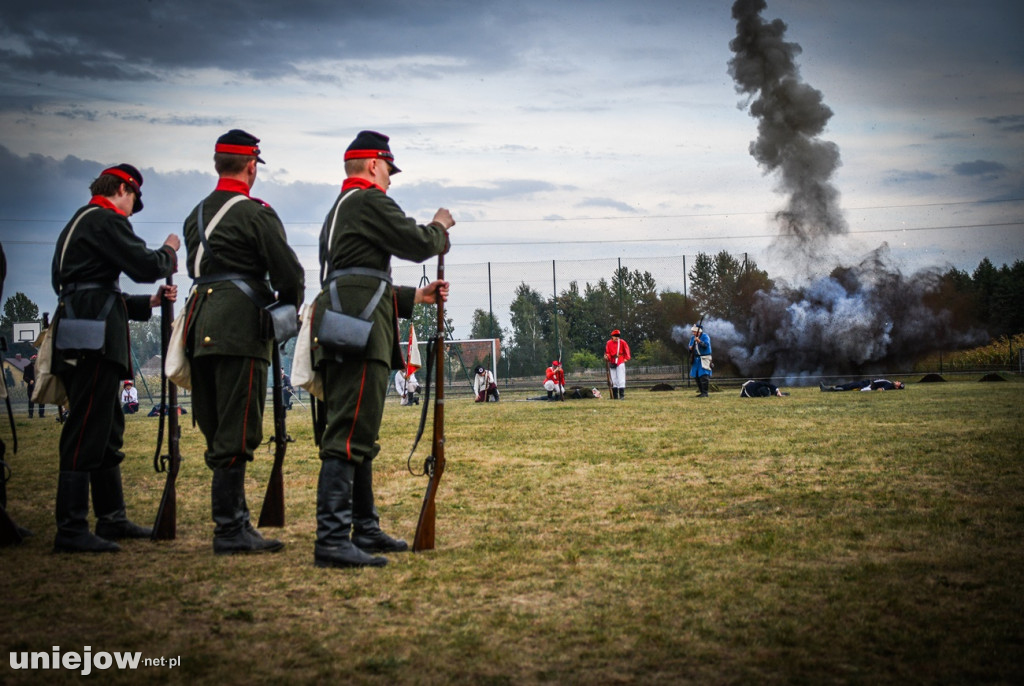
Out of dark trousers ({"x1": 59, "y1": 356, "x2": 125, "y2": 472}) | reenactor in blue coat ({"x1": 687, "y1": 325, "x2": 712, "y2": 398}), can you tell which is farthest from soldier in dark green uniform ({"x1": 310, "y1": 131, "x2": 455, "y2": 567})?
reenactor in blue coat ({"x1": 687, "y1": 325, "x2": 712, "y2": 398})

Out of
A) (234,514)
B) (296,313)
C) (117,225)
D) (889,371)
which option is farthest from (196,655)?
(889,371)

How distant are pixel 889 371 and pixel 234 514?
32804mm

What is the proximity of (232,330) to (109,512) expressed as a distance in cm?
165

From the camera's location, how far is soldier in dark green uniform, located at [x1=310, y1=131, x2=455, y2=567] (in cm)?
460

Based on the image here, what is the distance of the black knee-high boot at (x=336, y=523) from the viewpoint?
14.8 ft

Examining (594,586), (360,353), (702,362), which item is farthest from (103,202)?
(702,362)

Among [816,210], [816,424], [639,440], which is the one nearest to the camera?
[639,440]

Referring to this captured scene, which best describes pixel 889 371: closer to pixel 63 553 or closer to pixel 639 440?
pixel 639 440

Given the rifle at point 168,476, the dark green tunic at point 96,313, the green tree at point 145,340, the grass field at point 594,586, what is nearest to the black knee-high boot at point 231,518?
the grass field at point 594,586

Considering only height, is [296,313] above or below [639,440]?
above

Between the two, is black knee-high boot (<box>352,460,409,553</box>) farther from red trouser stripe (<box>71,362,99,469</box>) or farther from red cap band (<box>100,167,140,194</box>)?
red cap band (<box>100,167,140,194</box>)

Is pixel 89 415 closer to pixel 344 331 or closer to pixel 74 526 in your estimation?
pixel 74 526

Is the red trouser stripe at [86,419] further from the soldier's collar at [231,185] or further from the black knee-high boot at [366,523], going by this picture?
the black knee-high boot at [366,523]

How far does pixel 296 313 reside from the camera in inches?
197
